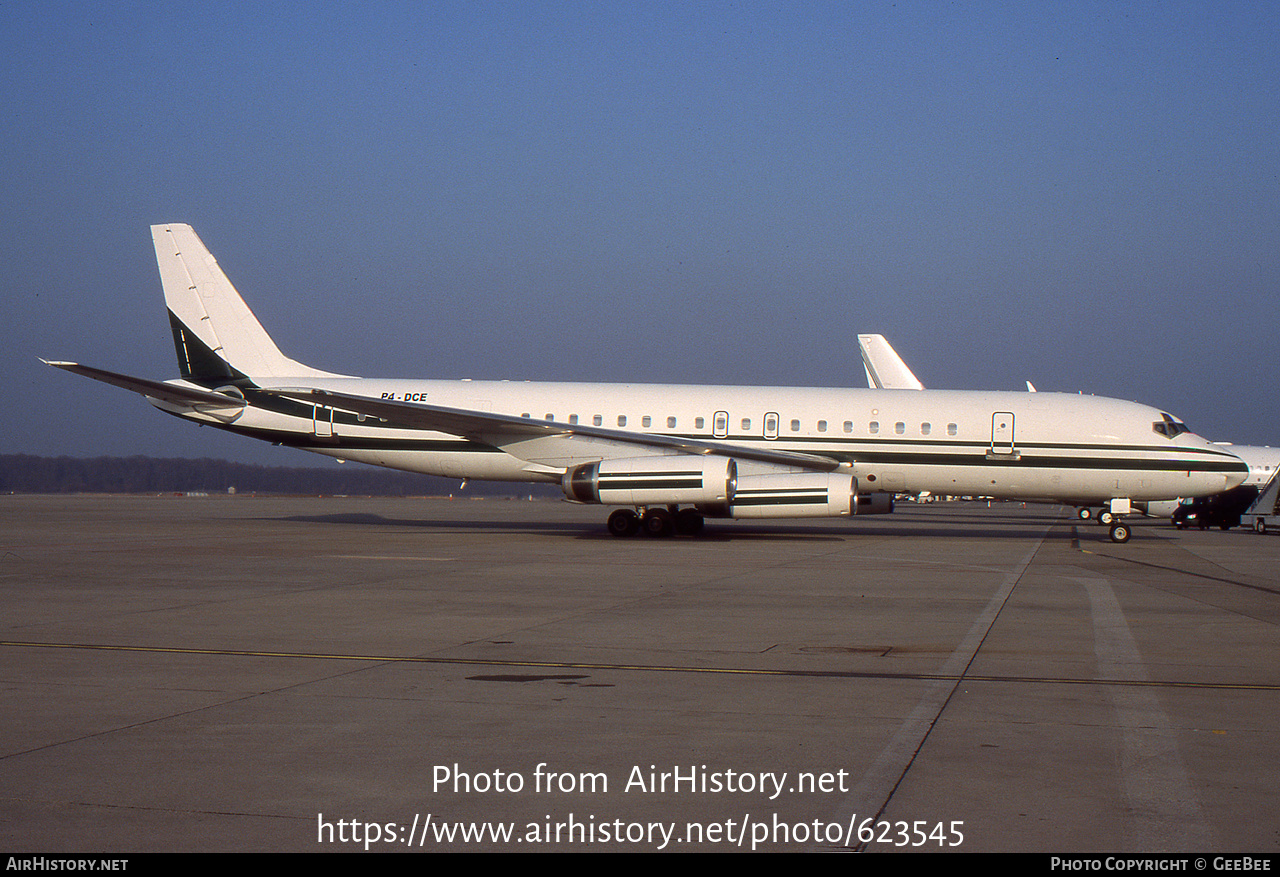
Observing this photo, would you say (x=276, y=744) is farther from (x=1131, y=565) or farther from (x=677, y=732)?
(x=1131, y=565)

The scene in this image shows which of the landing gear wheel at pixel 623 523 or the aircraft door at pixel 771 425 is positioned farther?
the landing gear wheel at pixel 623 523

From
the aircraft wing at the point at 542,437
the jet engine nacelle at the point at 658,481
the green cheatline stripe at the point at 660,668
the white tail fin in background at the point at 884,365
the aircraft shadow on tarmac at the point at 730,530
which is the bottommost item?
the aircraft shadow on tarmac at the point at 730,530

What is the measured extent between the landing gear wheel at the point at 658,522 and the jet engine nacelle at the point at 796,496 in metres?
2.02

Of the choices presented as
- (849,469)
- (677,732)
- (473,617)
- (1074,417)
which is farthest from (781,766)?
(1074,417)

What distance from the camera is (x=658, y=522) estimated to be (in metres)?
23.4

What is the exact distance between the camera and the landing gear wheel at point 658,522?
23.4 m

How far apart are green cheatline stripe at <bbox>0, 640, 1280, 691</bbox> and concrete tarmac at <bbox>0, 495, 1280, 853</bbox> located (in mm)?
40

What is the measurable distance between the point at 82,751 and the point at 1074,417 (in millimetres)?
21500

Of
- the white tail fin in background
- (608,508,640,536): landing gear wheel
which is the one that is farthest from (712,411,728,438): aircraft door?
the white tail fin in background

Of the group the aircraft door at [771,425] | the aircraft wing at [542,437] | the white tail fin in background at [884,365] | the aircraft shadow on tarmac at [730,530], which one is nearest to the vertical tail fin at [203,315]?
the aircraft wing at [542,437]

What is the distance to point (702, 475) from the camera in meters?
21.2

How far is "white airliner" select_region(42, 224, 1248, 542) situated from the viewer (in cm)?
2164

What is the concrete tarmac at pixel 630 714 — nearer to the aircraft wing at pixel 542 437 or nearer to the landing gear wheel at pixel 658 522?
the aircraft wing at pixel 542 437

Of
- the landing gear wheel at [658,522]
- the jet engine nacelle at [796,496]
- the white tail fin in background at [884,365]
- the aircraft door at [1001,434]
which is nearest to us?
the jet engine nacelle at [796,496]
